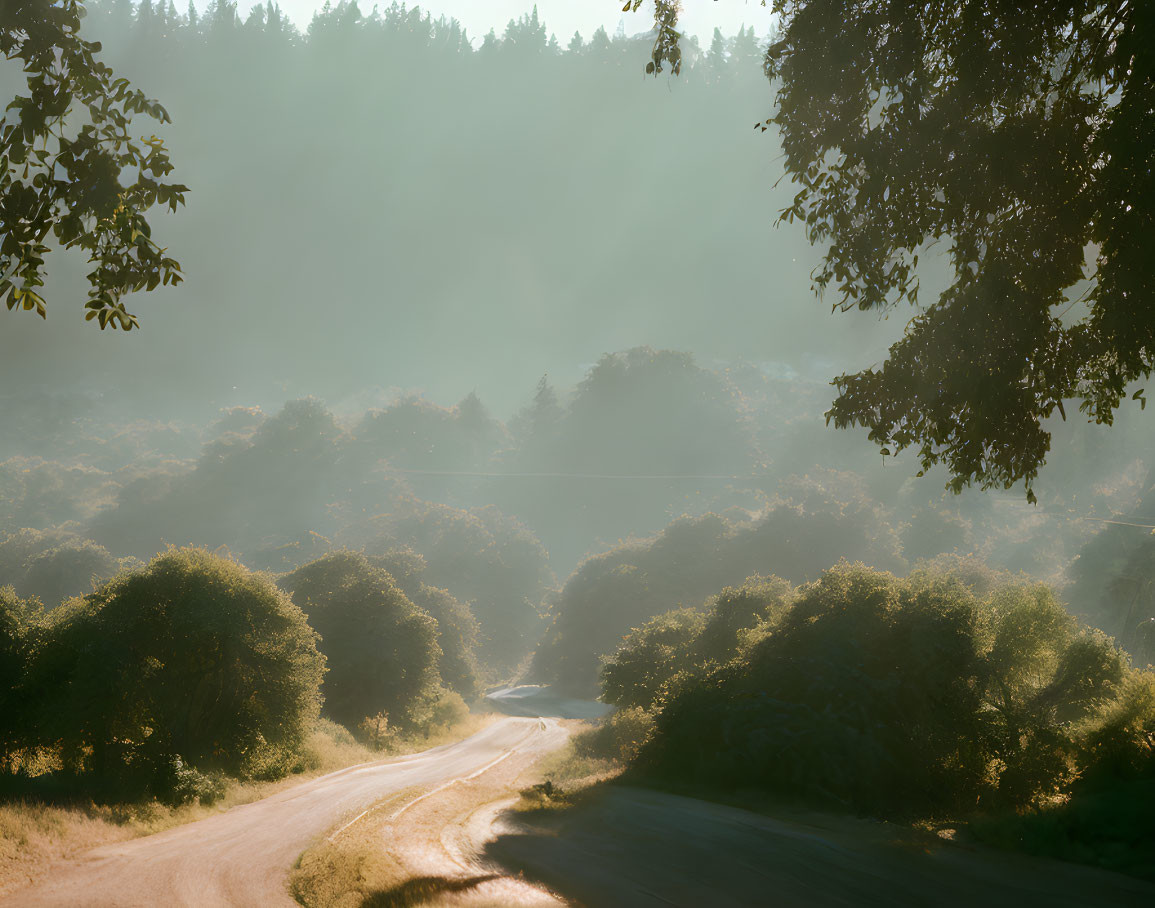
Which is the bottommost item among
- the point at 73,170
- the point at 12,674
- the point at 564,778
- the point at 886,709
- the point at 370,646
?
the point at 564,778

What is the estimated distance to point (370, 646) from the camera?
44969mm

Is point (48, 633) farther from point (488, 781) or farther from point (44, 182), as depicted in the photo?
point (44, 182)

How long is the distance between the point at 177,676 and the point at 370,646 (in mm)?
19530

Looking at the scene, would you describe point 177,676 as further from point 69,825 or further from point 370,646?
point 370,646

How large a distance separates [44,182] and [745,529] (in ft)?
273

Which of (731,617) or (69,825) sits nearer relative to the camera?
(69,825)

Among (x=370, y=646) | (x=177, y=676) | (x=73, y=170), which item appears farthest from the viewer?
(x=370, y=646)

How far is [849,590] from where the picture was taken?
26672 millimetres

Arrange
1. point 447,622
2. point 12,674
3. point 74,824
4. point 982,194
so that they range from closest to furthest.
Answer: point 982,194, point 74,824, point 12,674, point 447,622

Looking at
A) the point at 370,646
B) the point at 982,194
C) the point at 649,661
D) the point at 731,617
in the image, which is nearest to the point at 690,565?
the point at 649,661

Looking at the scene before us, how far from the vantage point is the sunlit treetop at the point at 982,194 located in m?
10.9

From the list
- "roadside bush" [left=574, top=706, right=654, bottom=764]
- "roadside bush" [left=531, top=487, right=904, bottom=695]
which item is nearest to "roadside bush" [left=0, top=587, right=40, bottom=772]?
"roadside bush" [left=574, top=706, right=654, bottom=764]

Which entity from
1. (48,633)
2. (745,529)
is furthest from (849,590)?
(745,529)

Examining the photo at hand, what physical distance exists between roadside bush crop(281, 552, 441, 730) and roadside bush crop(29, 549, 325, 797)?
14.1 m
